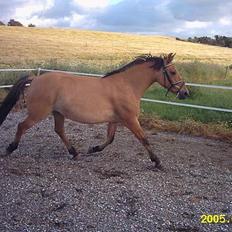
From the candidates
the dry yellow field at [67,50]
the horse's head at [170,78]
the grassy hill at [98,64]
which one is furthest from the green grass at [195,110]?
the dry yellow field at [67,50]

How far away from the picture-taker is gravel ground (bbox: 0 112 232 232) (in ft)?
13.2

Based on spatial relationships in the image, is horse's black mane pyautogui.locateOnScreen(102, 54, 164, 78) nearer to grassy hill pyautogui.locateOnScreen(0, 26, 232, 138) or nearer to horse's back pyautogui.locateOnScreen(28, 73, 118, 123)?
horse's back pyautogui.locateOnScreen(28, 73, 118, 123)

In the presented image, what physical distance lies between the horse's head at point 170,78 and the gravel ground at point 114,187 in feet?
3.46

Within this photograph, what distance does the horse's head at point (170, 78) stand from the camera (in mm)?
6289

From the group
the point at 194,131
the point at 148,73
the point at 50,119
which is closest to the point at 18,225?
the point at 148,73

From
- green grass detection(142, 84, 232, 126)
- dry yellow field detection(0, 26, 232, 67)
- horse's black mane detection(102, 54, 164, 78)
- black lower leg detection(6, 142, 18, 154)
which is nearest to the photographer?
black lower leg detection(6, 142, 18, 154)

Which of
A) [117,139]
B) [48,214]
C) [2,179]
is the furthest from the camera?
[117,139]

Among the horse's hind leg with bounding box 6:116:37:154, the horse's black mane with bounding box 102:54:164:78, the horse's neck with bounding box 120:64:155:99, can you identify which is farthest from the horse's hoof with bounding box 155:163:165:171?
the horse's hind leg with bounding box 6:116:37:154

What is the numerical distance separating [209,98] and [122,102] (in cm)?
595

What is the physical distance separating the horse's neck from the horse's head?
0.16 metres

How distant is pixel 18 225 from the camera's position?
3.89 metres

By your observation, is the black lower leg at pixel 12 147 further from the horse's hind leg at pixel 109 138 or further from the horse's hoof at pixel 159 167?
the horse's hoof at pixel 159 167

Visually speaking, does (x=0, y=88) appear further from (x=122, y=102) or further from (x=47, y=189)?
(x=47, y=189)

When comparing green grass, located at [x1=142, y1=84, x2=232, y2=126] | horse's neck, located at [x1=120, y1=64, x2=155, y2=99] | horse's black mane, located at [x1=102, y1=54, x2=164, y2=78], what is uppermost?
horse's black mane, located at [x1=102, y1=54, x2=164, y2=78]
